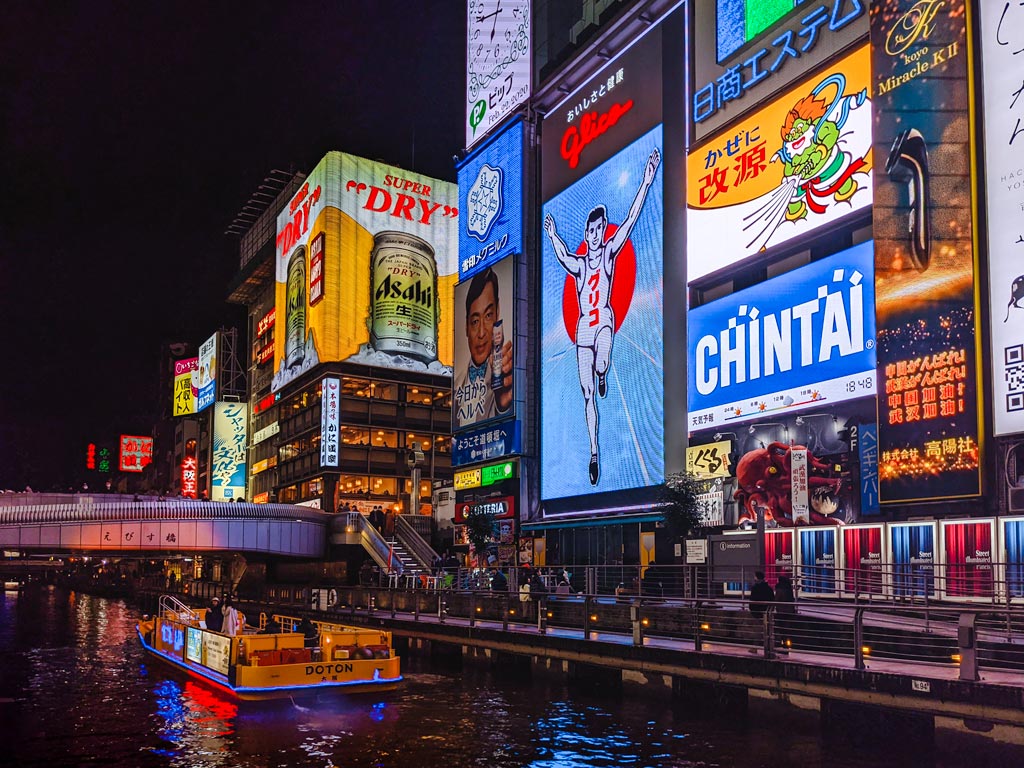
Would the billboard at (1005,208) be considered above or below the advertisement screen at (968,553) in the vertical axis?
above

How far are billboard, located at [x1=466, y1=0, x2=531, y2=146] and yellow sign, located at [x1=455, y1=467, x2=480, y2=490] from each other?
23690mm

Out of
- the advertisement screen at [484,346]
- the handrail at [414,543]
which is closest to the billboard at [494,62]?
the advertisement screen at [484,346]

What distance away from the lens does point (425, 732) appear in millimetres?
22172

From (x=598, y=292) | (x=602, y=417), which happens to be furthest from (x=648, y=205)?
(x=602, y=417)

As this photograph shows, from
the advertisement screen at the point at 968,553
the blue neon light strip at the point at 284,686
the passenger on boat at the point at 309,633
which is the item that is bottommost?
the blue neon light strip at the point at 284,686

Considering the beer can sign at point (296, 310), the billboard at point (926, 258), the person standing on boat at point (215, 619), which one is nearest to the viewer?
the person standing on boat at point (215, 619)

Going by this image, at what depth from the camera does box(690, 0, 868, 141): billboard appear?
41.3m

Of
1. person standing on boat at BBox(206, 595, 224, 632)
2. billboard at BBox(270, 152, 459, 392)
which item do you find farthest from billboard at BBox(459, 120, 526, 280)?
person standing on boat at BBox(206, 595, 224, 632)

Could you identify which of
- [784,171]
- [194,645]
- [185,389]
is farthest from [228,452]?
[194,645]

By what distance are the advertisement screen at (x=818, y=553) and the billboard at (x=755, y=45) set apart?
742 inches

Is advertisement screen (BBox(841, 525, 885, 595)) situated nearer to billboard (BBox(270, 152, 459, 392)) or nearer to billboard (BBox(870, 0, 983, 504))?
billboard (BBox(870, 0, 983, 504))

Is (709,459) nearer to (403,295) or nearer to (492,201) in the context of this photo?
(492,201)

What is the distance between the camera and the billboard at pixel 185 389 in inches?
5920

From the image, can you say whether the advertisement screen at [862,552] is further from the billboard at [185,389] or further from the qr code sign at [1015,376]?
the billboard at [185,389]
